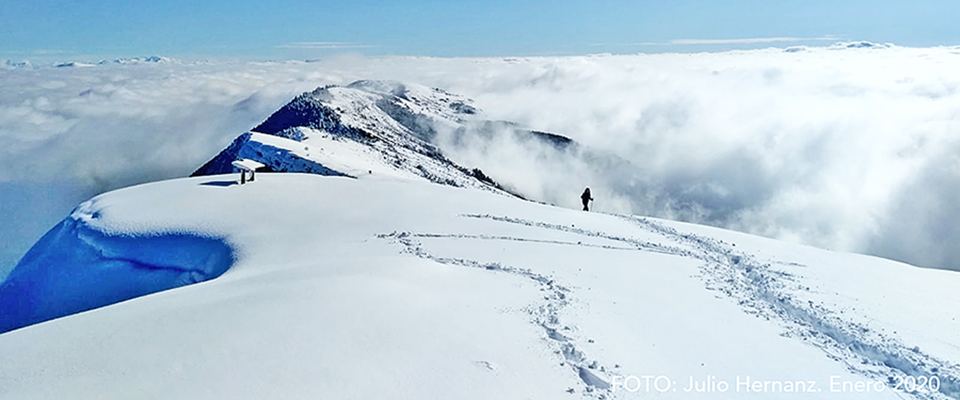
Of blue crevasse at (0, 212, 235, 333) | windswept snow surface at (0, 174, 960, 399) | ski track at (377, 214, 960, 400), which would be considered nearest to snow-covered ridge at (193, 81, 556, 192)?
blue crevasse at (0, 212, 235, 333)

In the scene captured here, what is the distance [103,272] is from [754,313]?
2210cm

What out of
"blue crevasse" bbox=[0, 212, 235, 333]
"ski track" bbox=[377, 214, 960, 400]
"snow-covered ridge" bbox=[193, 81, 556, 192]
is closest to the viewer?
"ski track" bbox=[377, 214, 960, 400]

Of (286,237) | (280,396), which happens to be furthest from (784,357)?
(286,237)

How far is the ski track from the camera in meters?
10.9

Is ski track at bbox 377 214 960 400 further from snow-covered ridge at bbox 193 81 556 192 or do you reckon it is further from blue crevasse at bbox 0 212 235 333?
snow-covered ridge at bbox 193 81 556 192

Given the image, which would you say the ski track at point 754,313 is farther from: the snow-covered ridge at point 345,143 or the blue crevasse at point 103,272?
the snow-covered ridge at point 345,143

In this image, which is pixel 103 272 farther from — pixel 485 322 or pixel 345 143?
pixel 345 143

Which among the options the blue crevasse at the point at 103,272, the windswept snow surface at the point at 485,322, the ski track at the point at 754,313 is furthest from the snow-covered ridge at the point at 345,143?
the ski track at the point at 754,313

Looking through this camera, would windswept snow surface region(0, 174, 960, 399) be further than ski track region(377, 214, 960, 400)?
No

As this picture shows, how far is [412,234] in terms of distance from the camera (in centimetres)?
2053

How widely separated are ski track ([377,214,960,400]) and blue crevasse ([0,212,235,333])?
6.76 metres

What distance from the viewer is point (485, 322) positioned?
11922mm

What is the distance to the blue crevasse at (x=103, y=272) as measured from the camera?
60.8ft

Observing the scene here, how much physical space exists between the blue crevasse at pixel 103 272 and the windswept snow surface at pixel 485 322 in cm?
90
